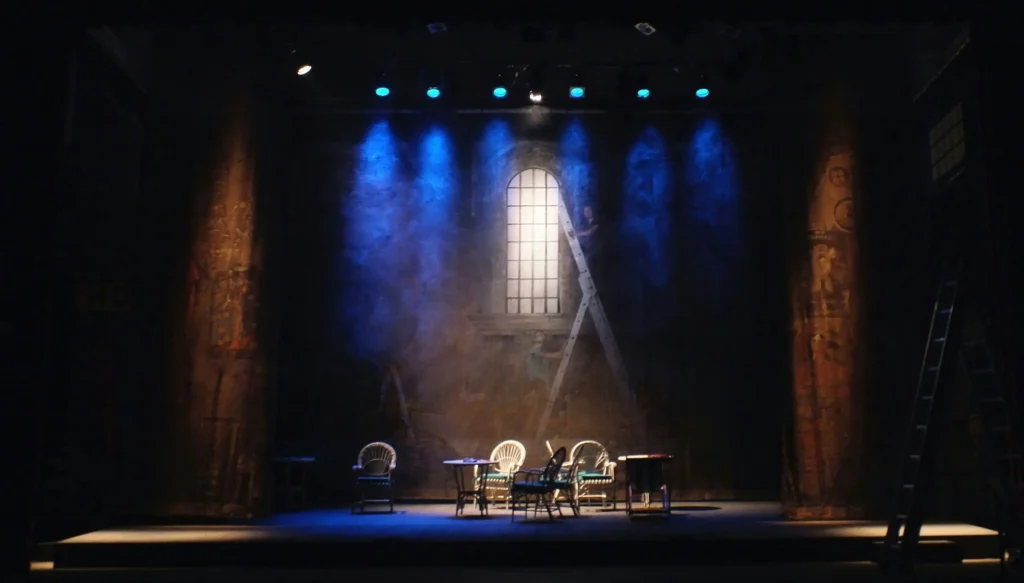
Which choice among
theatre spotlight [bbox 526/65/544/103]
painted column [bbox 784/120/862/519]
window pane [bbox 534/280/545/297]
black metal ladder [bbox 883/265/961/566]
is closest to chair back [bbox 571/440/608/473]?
window pane [bbox 534/280/545/297]

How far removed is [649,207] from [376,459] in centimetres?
468

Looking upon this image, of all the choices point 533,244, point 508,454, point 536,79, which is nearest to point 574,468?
point 508,454

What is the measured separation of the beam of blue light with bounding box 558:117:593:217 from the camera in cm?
1029

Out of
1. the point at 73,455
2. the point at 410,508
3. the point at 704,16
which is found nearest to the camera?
the point at 704,16

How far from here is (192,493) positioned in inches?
296

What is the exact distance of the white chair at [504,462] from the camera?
9328 millimetres

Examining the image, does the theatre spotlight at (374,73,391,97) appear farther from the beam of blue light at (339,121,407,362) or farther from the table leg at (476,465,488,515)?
the table leg at (476,465,488,515)

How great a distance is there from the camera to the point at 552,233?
34.0 ft

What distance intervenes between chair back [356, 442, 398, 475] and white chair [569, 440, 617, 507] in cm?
225

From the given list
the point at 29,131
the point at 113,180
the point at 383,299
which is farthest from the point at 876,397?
the point at 113,180

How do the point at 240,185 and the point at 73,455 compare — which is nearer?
the point at 73,455

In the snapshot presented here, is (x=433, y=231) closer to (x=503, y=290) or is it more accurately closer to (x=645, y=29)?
(x=503, y=290)

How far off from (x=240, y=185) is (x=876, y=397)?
660 centimetres

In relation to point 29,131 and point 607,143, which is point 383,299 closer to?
point 607,143
